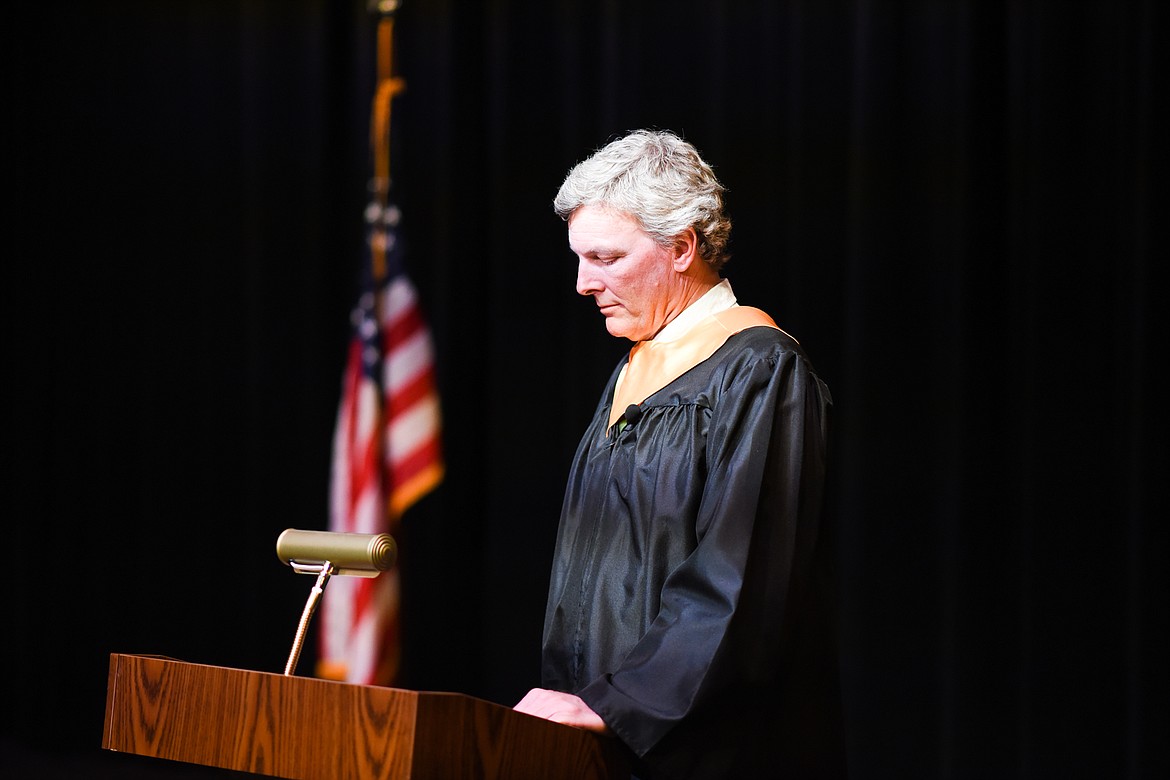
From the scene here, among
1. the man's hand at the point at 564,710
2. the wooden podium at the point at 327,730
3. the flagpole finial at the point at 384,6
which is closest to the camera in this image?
the wooden podium at the point at 327,730

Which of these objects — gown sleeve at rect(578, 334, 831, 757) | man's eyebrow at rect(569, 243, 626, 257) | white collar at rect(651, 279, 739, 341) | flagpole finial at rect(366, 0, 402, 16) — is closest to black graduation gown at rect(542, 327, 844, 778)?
gown sleeve at rect(578, 334, 831, 757)

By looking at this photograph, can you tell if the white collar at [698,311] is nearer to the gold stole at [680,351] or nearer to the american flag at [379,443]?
the gold stole at [680,351]

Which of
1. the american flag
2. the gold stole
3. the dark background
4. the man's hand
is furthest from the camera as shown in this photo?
the american flag

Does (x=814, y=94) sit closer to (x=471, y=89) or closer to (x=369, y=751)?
(x=471, y=89)

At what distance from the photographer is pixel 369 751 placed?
48.4 inches

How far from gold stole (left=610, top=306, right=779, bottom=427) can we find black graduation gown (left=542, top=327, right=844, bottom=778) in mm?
29

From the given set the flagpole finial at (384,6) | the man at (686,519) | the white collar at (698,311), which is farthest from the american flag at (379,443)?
the white collar at (698,311)

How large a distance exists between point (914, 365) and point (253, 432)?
225 cm

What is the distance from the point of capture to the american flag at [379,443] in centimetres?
410

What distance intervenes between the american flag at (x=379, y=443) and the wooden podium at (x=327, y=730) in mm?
2626

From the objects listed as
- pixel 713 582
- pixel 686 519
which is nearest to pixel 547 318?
pixel 686 519

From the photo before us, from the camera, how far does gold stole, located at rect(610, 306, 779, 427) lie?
5.79ft

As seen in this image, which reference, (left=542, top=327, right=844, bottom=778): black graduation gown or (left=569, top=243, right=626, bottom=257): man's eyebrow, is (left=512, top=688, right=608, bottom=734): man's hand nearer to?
(left=542, top=327, right=844, bottom=778): black graduation gown

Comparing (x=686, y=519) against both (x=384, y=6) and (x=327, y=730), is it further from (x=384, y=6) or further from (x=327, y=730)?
(x=384, y=6)
